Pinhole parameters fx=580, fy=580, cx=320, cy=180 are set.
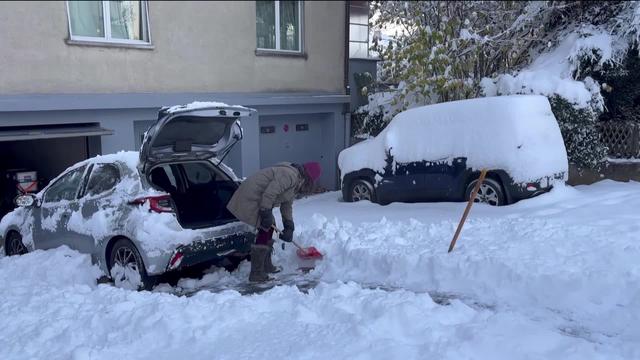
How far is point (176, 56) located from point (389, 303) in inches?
312

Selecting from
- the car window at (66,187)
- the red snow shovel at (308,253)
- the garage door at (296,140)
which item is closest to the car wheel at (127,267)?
the car window at (66,187)

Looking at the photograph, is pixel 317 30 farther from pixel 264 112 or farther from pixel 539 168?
pixel 539 168

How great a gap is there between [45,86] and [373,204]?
18.4 feet

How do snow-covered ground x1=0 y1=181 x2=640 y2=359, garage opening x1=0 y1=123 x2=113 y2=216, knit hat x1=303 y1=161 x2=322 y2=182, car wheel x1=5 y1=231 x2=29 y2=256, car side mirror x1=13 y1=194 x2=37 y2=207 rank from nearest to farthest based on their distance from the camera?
snow-covered ground x1=0 y1=181 x2=640 y2=359, knit hat x1=303 y1=161 x2=322 y2=182, car side mirror x1=13 y1=194 x2=37 y2=207, car wheel x1=5 y1=231 x2=29 y2=256, garage opening x1=0 y1=123 x2=113 y2=216

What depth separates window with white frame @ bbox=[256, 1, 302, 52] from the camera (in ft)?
41.4

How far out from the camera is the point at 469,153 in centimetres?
838

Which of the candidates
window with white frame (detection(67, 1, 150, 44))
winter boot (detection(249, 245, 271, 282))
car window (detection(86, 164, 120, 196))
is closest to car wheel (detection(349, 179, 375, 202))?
winter boot (detection(249, 245, 271, 282))

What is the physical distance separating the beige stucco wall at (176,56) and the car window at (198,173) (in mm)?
3858

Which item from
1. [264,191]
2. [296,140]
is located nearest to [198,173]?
[264,191]

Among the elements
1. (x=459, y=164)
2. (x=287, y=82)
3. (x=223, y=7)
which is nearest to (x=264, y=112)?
(x=287, y=82)

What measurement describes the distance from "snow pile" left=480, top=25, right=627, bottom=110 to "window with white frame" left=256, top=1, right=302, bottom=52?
179 inches

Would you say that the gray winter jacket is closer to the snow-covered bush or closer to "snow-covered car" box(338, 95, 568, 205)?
"snow-covered car" box(338, 95, 568, 205)

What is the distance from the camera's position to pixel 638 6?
1023 cm

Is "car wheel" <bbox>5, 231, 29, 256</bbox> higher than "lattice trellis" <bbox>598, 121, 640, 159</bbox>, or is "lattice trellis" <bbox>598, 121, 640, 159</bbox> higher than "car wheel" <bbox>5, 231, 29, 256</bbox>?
"lattice trellis" <bbox>598, 121, 640, 159</bbox>
